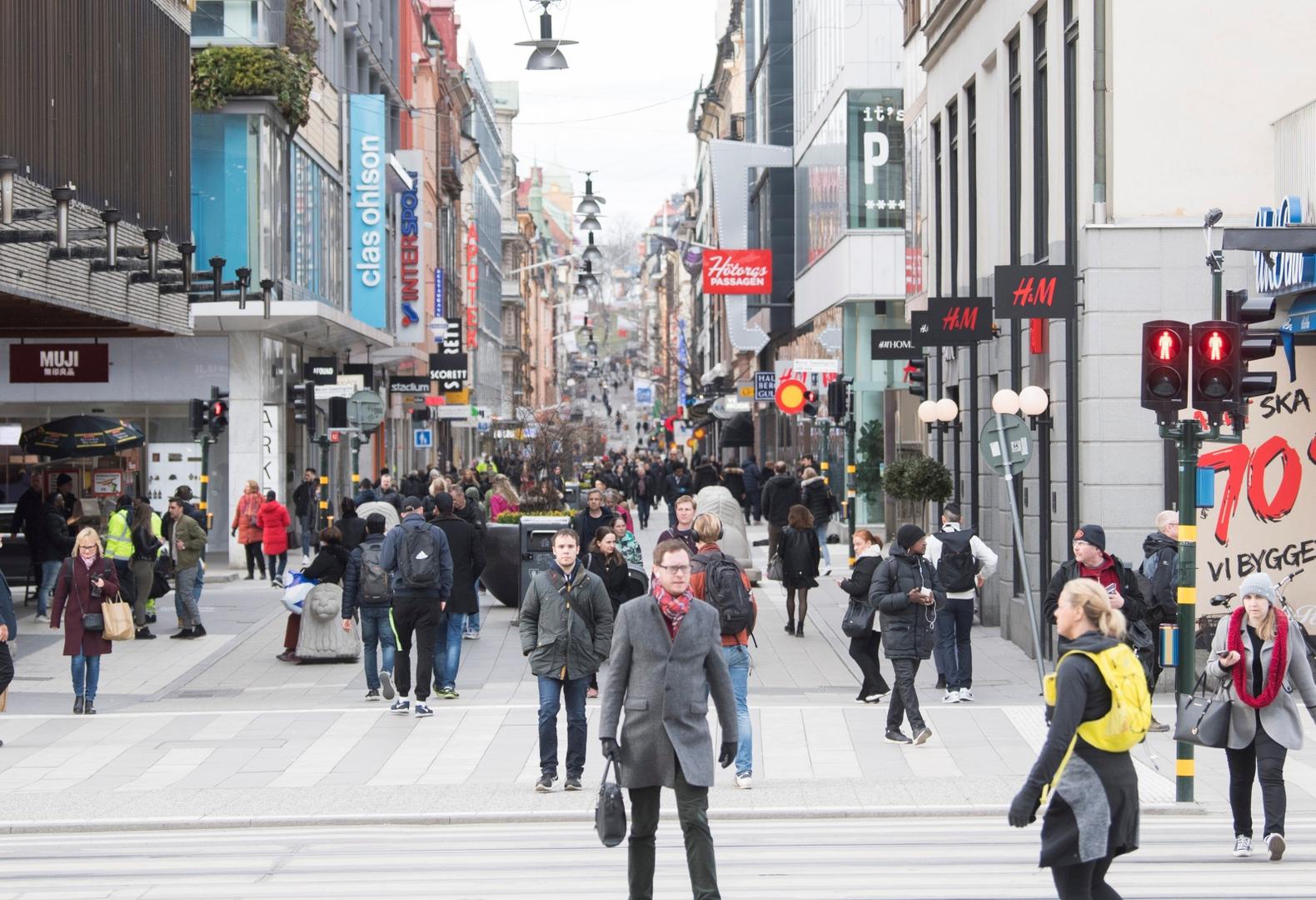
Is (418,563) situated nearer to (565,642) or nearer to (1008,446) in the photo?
(565,642)

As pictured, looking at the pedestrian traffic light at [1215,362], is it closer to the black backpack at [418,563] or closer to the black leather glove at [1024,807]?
the black leather glove at [1024,807]

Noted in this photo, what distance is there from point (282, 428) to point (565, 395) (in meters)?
131

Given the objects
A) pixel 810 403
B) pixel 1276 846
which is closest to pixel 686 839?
pixel 1276 846

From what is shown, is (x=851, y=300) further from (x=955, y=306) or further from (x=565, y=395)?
(x=565, y=395)

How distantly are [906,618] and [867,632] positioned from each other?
4.52ft

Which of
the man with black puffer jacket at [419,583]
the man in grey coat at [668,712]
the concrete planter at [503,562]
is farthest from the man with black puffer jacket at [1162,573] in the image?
the concrete planter at [503,562]

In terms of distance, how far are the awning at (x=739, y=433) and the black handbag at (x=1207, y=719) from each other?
5282 cm

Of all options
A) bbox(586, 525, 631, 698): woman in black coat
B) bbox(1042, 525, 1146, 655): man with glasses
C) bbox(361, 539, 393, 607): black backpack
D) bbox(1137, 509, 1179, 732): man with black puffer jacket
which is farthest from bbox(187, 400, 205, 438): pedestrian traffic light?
bbox(1042, 525, 1146, 655): man with glasses

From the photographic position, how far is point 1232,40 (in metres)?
17.4

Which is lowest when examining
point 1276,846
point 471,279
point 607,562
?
point 1276,846

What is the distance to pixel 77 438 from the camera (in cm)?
2902

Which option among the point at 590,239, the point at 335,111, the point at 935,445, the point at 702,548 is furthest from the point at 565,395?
the point at 702,548

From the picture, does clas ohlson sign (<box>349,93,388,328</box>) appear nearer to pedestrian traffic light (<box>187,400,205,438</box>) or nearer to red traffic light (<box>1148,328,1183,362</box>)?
pedestrian traffic light (<box>187,400,205,438</box>)

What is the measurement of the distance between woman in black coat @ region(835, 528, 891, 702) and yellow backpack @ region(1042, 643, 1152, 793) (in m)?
7.06
